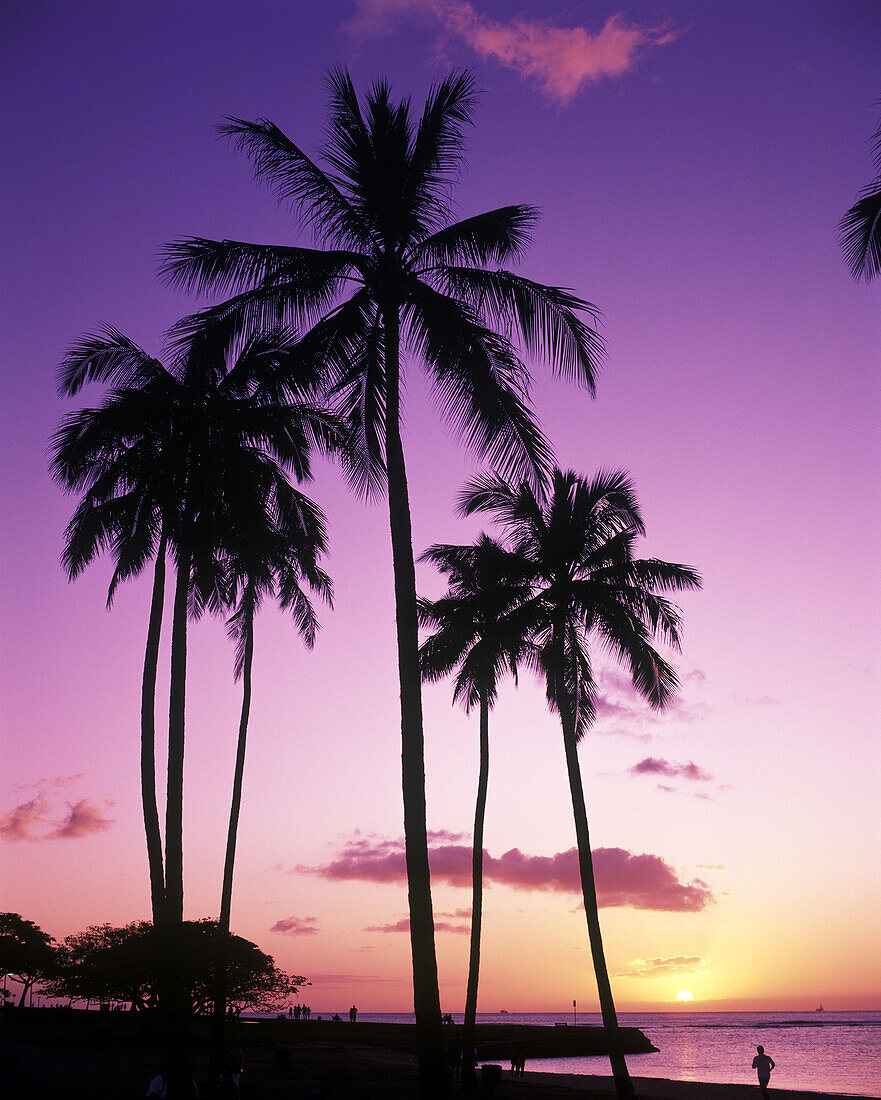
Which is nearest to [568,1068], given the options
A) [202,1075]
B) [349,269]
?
[202,1075]

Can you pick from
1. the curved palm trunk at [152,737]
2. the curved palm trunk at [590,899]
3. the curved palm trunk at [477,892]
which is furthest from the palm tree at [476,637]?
the curved palm trunk at [152,737]

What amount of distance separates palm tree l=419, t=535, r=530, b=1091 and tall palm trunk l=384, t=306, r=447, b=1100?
11.7 meters

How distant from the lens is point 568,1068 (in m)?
64.9

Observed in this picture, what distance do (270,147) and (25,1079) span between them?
2273 centimetres

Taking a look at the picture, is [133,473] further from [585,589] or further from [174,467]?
[585,589]

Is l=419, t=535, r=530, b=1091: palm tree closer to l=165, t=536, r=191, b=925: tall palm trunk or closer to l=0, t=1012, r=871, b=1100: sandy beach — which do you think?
l=0, t=1012, r=871, b=1100: sandy beach

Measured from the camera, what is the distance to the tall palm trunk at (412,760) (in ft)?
43.4

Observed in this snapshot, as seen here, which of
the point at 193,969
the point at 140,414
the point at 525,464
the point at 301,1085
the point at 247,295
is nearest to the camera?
the point at 525,464

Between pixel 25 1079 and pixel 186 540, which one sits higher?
pixel 186 540

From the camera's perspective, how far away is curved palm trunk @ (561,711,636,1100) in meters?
24.4

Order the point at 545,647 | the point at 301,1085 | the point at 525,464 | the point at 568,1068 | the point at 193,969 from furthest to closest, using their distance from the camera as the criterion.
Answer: the point at 568,1068
the point at 193,969
the point at 545,647
the point at 301,1085
the point at 525,464

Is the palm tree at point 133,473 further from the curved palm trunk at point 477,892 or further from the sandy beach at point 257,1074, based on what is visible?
the curved palm trunk at point 477,892

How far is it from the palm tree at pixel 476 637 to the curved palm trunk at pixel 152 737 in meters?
9.74

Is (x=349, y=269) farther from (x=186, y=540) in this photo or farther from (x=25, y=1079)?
(x=25, y=1079)
